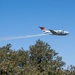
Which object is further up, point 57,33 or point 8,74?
point 57,33

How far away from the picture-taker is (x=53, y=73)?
9175 centimetres

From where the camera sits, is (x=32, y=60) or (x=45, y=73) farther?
(x=32, y=60)

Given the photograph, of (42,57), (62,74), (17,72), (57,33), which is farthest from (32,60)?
(17,72)

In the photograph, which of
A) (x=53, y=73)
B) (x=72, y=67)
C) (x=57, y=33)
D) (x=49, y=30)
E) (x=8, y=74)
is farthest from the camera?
(x=72, y=67)

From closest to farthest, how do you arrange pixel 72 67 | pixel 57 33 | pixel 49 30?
pixel 57 33 < pixel 49 30 < pixel 72 67

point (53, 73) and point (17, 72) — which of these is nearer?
point (17, 72)

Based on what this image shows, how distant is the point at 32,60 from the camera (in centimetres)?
9438

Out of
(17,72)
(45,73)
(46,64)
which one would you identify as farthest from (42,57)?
(17,72)

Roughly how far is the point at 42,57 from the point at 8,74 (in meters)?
26.6

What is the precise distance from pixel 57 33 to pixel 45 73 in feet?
37.1

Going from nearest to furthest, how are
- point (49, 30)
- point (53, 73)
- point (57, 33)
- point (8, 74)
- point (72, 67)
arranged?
point (8, 74), point (57, 33), point (49, 30), point (53, 73), point (72, 67)

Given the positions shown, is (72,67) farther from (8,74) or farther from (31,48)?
(8,74)

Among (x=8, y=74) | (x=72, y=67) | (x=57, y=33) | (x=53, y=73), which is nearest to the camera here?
(x=8, y=74)

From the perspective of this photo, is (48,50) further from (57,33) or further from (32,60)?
(57,33)
